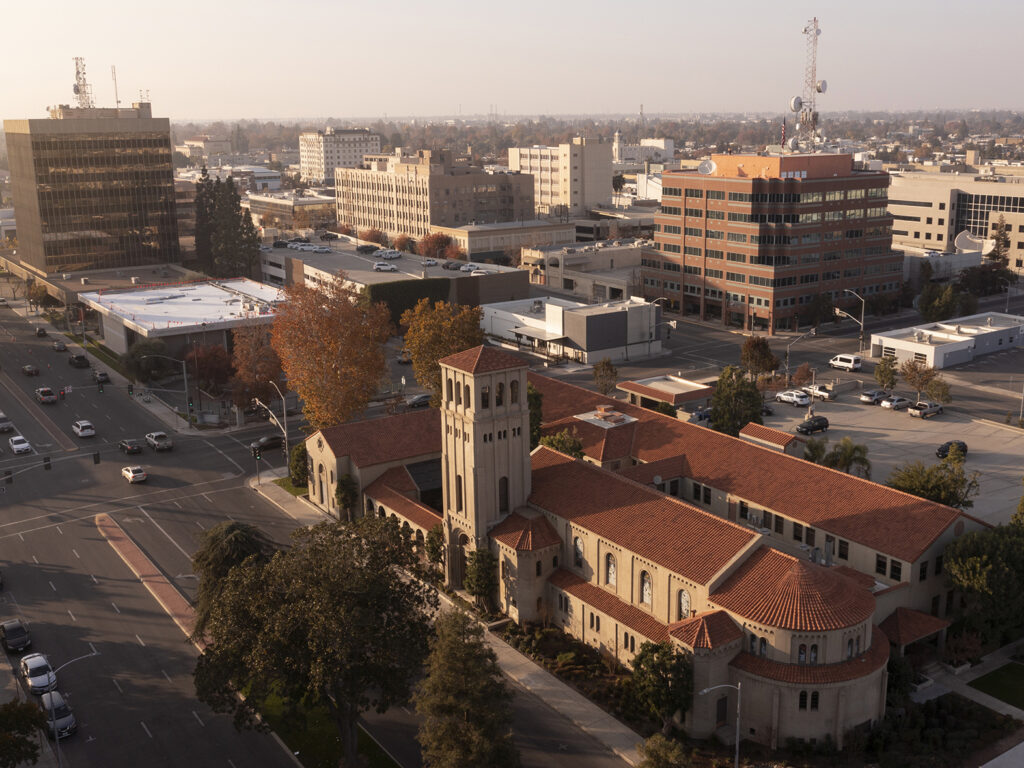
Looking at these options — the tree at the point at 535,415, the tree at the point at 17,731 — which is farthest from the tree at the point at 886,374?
the tree at the point at 17,731

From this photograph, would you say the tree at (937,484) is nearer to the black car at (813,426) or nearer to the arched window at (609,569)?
the arched window at (609,569)

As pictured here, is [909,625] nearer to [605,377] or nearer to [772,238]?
[605,377]

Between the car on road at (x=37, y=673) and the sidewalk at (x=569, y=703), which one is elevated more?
the car on road at (x=37, y=673)

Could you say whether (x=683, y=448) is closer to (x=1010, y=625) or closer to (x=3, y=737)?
(x=1010, y=625)

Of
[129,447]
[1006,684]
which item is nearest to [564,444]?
[1006,684]

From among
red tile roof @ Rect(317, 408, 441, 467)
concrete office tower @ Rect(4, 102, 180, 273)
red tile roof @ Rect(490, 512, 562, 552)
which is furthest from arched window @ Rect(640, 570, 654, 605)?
concrete office tower @ Rect(4, 102, 180, 273)

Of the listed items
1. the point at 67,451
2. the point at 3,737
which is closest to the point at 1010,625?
the point at 3,737
